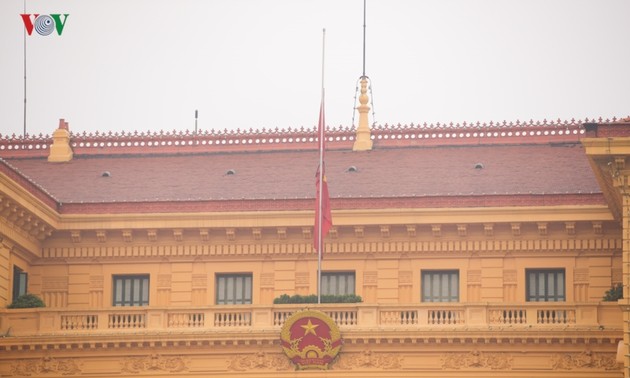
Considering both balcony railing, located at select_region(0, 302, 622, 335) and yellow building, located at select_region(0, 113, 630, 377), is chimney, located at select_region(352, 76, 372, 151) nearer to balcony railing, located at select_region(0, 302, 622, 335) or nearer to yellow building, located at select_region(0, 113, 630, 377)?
yellow building, located at select_region(0, 113, 630, 377)

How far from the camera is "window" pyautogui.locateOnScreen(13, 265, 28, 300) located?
247 feet

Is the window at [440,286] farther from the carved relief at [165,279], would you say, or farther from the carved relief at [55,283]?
the carved relief at [55,283]

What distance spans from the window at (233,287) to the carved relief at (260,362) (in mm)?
4388

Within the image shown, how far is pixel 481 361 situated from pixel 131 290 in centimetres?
1220

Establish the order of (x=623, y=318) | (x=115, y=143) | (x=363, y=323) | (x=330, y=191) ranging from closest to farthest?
(x=623, y=318), (x=363, y=323), (x=330, y=191), (x=115, y=143)

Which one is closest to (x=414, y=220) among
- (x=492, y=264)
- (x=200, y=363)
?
(x=492, y=264)

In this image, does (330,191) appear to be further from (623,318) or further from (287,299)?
(623,318)

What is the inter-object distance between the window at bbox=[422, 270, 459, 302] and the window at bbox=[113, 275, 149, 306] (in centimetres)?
884

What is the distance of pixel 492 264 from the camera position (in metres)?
75.3

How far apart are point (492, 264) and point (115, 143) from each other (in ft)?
52.5

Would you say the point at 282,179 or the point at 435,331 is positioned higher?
the point at 282,179

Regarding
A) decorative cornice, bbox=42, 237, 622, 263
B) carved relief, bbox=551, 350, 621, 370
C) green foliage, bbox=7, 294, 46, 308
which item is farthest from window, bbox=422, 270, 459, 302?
green foliage, bbox=7, 294, 46, 308

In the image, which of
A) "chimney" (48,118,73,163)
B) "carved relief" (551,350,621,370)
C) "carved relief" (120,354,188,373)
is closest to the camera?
"carved relief" (551,350,621,370)

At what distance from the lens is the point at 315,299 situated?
243 feet
